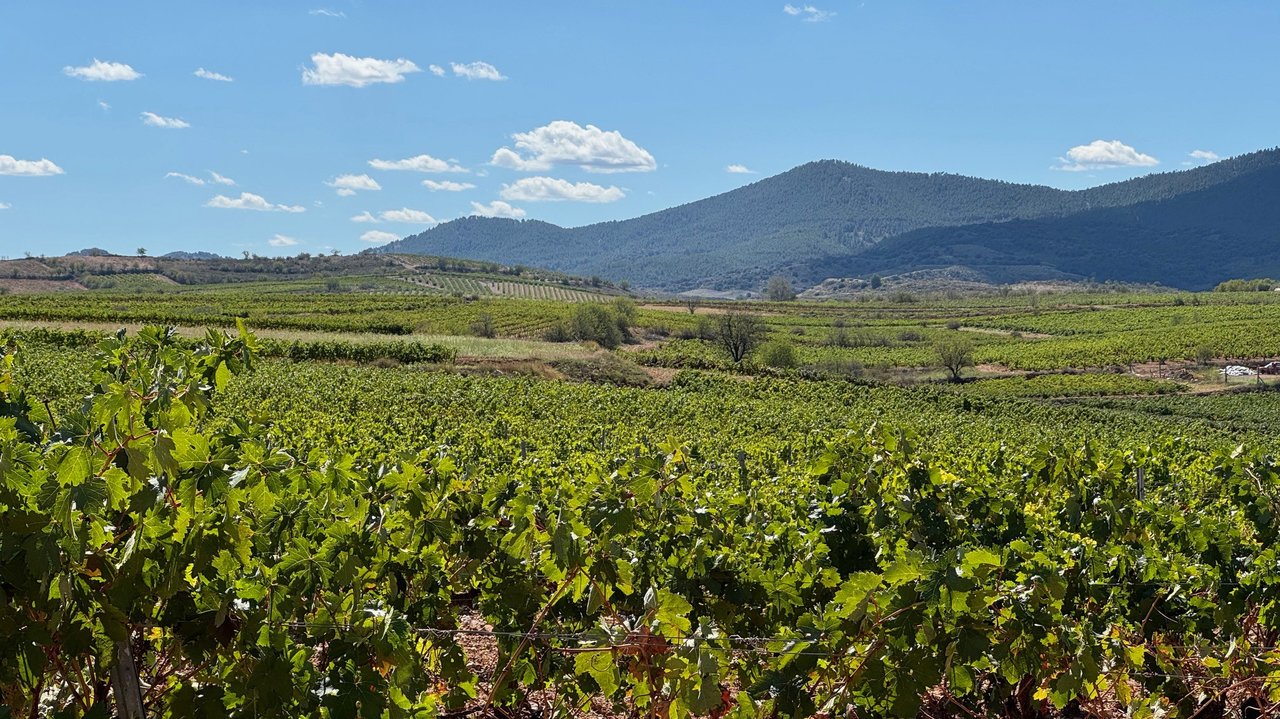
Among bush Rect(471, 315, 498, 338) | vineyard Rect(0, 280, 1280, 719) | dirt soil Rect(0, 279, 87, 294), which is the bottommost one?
bush Rect(471, 315, 498, 338)

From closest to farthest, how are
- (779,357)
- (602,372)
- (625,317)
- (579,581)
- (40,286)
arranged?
(579,581), (602,372), (779,357), (625,317), (40,286)

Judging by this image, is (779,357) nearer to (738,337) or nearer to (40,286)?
(738,337)

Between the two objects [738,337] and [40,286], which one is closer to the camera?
[738,337]

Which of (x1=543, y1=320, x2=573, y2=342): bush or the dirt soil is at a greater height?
the dirt soil

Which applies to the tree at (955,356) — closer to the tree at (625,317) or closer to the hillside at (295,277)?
the tree at (625,317)

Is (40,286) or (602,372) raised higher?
(40,286)

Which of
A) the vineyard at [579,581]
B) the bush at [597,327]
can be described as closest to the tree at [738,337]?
the bush at [597,327]

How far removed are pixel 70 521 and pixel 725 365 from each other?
1822 inches

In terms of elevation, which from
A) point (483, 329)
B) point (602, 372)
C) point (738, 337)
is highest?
point (483, 329)

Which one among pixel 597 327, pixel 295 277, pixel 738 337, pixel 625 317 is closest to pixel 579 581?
pixel 597 327

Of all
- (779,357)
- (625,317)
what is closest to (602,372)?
(779,357)

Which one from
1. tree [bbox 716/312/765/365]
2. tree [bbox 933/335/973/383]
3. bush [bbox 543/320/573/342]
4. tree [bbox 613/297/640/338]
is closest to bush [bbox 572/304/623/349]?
bush [bbox 543/320/573/342]

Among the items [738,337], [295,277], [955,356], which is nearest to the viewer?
[955,356]

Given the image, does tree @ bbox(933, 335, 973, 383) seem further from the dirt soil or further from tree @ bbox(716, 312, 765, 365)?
the dirt soil
